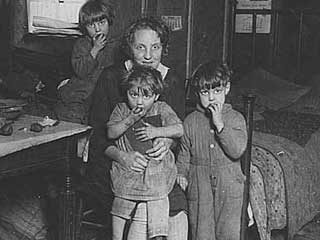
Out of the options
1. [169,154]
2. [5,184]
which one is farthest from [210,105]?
[5,184]

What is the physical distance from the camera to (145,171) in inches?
106

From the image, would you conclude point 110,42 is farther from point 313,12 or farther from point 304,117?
point 313,12

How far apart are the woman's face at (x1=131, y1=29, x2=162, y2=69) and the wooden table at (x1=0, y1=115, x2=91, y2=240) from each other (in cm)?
36

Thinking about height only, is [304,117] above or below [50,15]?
below

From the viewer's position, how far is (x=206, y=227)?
2895 mm

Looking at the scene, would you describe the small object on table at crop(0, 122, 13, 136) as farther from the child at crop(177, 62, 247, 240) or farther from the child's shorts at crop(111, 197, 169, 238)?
the child at crop(177, 62, 247, 240)

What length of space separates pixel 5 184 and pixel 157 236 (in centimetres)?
152

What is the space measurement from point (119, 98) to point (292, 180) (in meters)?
1.04

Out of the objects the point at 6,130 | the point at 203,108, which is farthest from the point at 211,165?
the point at 6,130

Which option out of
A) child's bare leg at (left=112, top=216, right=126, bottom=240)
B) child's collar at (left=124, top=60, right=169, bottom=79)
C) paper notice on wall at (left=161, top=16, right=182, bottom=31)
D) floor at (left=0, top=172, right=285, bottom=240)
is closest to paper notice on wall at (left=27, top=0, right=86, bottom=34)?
paper notice on wall at (left=161, top=16, right=182, bottom=31)

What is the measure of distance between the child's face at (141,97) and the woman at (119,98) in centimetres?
16

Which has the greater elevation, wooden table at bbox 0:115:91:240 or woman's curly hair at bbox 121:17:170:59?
woman's curly hair at bbox 121:17:170:59

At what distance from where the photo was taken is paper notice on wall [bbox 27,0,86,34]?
405 centimetres

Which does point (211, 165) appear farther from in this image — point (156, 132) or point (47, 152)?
point (47, 152)
